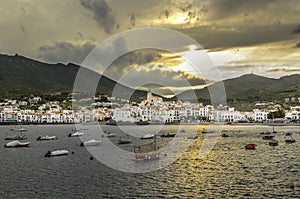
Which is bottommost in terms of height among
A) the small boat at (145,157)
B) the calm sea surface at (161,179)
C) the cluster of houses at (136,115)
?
the calm sea surface at (161,179)

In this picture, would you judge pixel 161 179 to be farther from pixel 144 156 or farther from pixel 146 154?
pixel 146 154

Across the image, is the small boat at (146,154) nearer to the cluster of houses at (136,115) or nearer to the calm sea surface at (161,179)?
the calm sea surface at (161,179)

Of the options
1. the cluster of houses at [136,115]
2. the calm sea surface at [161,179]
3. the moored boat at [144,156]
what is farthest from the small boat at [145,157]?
the cluster of houses at [136,115]

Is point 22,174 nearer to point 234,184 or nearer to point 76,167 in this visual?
point 76,167

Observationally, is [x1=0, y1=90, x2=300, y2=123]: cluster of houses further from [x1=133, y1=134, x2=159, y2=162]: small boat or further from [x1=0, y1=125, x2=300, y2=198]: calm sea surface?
[x1=0, y1=125, x2=300, y2=198]: calm sea surface

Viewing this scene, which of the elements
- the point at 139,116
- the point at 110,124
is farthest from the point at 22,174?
the point at 139,116

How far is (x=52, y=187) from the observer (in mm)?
28781

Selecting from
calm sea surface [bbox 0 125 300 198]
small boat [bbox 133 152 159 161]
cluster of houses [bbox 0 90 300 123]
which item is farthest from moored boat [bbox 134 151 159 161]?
cluster of houses [bbox 0 90 300 123]

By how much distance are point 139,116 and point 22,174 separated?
13371 cm

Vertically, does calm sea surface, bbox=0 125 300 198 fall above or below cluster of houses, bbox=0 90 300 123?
below

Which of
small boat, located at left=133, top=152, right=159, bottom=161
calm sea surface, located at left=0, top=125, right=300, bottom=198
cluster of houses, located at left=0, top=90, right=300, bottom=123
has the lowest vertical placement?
calm sea surface, located at left=0, top=125, right=300, bottom=198

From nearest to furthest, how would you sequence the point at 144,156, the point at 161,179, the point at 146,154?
the point at 161,179 → the point at 144,156 → the point at 146,154

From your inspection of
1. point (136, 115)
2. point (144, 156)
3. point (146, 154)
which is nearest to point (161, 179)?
point (144, 156)

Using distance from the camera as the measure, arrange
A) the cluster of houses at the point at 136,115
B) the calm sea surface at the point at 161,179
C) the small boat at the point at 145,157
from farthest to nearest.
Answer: the cluster of houses at the point at 136,115 < the small boat at the point at 145,157 < the calm sea surface at the point at 161,179
